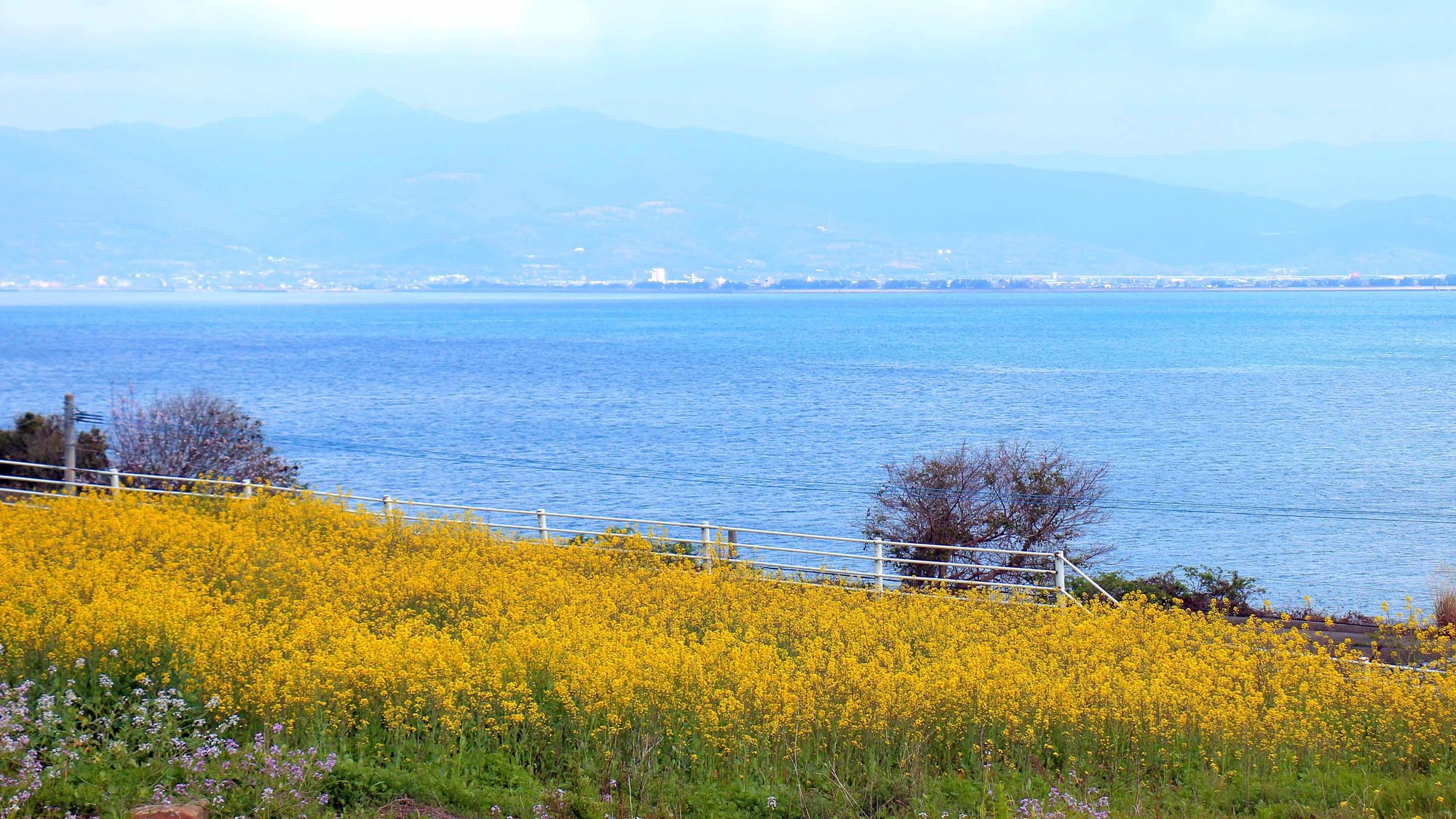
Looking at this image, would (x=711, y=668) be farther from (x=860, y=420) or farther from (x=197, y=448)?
(x=860, y=420)

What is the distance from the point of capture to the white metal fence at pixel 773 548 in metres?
15.6

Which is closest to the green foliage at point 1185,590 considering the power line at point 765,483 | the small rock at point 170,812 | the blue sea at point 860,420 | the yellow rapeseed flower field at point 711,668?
the yellow rapeseed flower field at point 711,668

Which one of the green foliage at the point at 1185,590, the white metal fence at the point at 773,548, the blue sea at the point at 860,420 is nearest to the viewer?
the white metal fence at the point at 773,548

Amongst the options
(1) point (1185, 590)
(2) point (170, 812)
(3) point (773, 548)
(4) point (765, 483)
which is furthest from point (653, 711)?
(4) point (765, 483)

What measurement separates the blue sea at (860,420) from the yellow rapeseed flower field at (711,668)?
20378 mm

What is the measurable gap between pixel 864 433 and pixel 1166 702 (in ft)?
164

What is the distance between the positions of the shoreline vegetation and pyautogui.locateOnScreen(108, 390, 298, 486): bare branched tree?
63.4 ft

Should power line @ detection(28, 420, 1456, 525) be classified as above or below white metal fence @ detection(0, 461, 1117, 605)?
below

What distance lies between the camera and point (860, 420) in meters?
64.1

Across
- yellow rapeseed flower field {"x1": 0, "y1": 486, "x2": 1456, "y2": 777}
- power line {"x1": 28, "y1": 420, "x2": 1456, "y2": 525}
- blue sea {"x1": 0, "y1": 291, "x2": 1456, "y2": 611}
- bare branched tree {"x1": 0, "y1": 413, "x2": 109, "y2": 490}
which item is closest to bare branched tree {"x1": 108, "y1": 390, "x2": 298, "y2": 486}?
power line {"x1": 28, "y1": 420, "x2": 1456, "y2": 525}

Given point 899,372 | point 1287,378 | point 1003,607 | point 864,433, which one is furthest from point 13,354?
point 1003,607

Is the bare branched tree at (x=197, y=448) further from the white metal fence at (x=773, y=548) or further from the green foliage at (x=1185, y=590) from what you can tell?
the green foliage at (x=1185, y=590)

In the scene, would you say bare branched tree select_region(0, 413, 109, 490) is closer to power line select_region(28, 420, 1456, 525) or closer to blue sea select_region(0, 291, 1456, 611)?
power line select_region(28, 420, 1456, 525)

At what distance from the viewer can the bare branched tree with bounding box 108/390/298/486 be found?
30.8 metres
